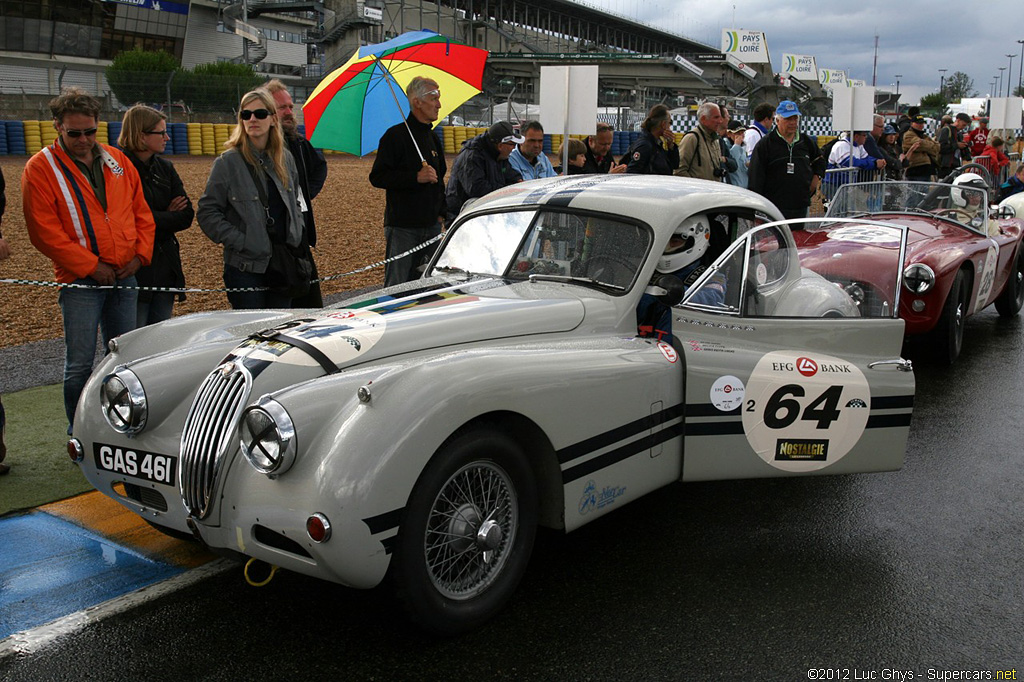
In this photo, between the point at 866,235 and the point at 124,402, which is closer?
the point at 124,402

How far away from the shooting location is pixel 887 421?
4.30 m

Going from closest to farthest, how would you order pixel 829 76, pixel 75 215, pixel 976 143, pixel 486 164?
1. pixel 75 215
2. pixel 486 164
3. pixel 976 143
4. pixel 829 76

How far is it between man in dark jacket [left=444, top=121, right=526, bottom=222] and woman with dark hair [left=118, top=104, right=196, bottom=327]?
253cm

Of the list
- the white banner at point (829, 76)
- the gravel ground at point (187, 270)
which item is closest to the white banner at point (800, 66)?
the white banner at point (829, 76)

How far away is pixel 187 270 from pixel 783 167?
23.2 ft

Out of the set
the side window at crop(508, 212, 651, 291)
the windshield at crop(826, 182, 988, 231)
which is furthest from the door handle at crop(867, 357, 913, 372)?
the windshield at crop(826, 182, 988, 231)

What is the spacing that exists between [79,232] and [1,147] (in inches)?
998

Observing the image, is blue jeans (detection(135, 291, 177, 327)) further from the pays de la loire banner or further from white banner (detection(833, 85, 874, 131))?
the pays de la loire banner

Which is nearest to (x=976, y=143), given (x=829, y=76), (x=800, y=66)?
(x=800, y=66)

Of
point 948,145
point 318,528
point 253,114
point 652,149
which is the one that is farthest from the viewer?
point 948,145

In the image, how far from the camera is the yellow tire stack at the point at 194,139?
2997cm

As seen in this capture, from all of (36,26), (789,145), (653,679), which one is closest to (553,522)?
(653,679)

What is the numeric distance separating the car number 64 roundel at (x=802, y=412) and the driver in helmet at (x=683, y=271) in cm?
43

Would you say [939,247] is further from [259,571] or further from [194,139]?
[194,139]
